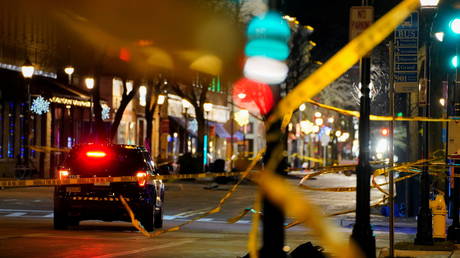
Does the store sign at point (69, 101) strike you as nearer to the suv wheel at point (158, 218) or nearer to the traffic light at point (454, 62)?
the suv wheel at point (158, 218)

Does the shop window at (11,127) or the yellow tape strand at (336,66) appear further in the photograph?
the shop window at (11,127)

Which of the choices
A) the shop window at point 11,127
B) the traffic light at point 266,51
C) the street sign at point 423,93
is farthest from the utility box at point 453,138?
the shop window at point 11,127

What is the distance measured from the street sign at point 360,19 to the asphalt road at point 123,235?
3.93 m

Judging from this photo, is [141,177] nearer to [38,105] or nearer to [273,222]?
[273,222]

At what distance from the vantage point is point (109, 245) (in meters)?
15.3

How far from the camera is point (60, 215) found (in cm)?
1816

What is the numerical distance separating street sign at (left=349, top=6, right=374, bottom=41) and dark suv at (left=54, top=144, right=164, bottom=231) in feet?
22.0

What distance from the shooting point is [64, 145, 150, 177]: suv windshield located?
18219 millimetres

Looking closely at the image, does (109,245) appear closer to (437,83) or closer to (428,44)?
(428,44)

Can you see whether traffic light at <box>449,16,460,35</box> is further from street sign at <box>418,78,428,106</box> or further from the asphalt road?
the asphalt road

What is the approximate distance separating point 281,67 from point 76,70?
131 ft

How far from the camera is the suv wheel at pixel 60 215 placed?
59.2 feet

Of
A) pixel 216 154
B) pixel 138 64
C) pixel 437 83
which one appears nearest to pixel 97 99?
pixel 138 64

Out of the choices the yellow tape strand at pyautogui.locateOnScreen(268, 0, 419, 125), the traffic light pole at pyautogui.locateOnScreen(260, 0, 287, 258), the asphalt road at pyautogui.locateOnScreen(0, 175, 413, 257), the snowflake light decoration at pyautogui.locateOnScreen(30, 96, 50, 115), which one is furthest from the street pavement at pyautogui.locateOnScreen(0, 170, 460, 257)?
the snowflake light decoration at pyautogui.locateOnScreen(30, 96, 50, 115)
